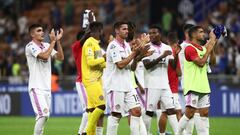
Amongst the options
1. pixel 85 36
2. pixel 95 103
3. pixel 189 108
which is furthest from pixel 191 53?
pixel 85 36

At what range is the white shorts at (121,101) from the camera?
17.0m

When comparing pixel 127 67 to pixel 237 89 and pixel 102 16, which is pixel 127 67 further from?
pixel 102 16

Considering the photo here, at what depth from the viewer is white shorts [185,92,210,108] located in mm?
17281

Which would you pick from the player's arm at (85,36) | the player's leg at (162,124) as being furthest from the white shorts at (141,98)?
the player's arm at (85,36)

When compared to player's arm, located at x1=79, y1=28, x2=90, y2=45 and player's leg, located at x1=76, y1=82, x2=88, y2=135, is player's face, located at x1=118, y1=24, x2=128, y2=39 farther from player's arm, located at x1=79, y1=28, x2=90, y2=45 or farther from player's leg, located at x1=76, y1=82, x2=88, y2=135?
player's leg, located at x1=76, y1=82, x2=88, y2=135

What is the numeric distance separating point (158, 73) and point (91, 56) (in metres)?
2.02

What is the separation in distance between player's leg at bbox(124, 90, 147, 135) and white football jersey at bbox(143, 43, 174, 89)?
2039mm

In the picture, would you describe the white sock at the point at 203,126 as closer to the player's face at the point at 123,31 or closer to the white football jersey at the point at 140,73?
the player's face at the point at 123,31

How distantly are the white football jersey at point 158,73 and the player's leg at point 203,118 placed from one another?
1.78m

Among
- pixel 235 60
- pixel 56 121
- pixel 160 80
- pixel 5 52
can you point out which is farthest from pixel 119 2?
pixel 160 80

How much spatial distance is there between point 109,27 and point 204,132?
20485 millimetres

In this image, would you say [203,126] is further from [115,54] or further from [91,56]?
[91,56]

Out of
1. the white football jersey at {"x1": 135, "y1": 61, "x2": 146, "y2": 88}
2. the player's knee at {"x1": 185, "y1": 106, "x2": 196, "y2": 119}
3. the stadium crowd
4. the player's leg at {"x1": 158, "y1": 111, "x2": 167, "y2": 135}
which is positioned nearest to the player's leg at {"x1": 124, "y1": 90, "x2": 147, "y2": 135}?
the player's knee at {"x1": 185, "y1": 106, "x2": 196, "y2": 119}

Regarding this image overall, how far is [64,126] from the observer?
82.5ft
